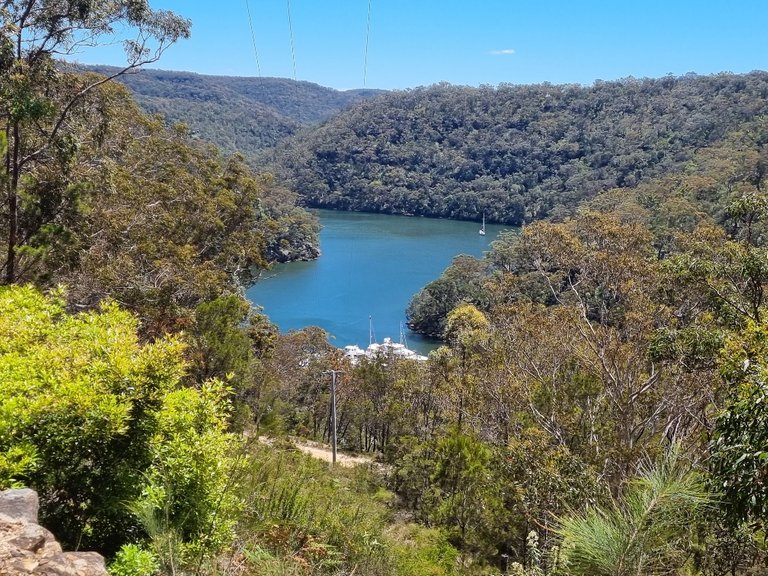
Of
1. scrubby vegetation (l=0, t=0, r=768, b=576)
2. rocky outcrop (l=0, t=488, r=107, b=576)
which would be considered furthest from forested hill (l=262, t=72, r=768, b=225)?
rocky outcrop (l=0, t=488, r=107, b=576)

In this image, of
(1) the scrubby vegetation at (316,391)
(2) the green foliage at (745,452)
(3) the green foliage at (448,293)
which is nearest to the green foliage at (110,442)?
(1) the scrubby vegetation at (316,391)

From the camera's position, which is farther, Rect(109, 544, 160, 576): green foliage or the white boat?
the white boat

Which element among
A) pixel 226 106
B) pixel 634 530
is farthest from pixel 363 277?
pixel 226 106

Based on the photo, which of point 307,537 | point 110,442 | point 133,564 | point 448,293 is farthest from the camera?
point 448,293

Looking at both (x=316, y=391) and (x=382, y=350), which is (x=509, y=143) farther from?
(x=316, y=391)

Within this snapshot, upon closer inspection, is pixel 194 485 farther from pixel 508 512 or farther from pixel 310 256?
pixel 310 256

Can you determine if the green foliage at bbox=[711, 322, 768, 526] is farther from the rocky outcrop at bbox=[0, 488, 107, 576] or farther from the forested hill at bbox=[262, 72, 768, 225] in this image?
the forested hill at bbox=[262, 72, 768, 225]

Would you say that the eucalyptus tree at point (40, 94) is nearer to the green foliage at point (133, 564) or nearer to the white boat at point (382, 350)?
the green foliage at point (133, 564)
